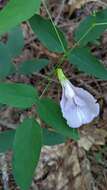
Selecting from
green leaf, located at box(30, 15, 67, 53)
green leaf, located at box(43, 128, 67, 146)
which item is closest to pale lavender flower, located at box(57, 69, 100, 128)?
green leaf, located at box(30, 15, 67, 53)

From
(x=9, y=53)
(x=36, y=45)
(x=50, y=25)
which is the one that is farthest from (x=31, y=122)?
(x=36, y=45)

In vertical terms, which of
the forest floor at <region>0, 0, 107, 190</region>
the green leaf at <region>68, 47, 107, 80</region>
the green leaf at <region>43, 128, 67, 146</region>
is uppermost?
the green leaf at <region>68, 47, 107, 80</region>

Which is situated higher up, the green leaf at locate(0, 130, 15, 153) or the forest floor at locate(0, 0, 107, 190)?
the green leaf at locate(0, 130, 15, 153)

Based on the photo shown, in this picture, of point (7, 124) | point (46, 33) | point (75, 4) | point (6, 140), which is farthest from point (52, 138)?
point (75, 4)

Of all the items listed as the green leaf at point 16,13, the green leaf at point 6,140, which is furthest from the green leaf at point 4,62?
the green leaf at point 16,13

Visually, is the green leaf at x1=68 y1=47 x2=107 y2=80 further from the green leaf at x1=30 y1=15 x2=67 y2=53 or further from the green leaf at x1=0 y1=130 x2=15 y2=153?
the green leaf at x1=0 y1=130 x2=15 y2=153

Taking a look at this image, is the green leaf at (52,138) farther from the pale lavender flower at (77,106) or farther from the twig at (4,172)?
the twig at (4,172)
